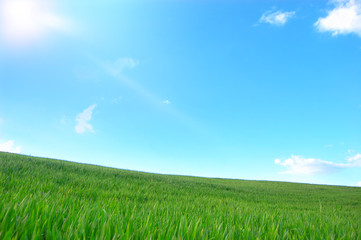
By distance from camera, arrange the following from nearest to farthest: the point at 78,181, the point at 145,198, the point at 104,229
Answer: the point at 104,229
the point at 145,198
the point at 78,181

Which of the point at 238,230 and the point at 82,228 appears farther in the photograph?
the point at 238,230

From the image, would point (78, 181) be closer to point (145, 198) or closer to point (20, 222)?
point (145, 198)

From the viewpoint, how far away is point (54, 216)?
6.10ft

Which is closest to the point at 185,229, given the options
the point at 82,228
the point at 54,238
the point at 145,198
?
the point at 82,228

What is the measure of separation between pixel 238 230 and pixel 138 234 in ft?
3.72

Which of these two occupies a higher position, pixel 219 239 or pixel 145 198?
pixel 219 239

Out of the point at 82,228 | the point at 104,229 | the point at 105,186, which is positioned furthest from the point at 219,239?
the point at 105,186

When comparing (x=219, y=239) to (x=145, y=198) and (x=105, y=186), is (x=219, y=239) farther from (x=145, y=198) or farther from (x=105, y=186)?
(x=105, y=186)

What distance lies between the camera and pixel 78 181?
6.88 meters

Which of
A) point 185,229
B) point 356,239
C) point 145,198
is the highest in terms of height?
point 185,229

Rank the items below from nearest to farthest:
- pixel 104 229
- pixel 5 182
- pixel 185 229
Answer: pixel 104 229 → pixel 185 229 → pixel 5 182

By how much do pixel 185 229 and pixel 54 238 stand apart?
967 mm

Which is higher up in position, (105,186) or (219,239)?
(219,239)

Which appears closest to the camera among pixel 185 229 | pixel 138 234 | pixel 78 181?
pixel 138 234
